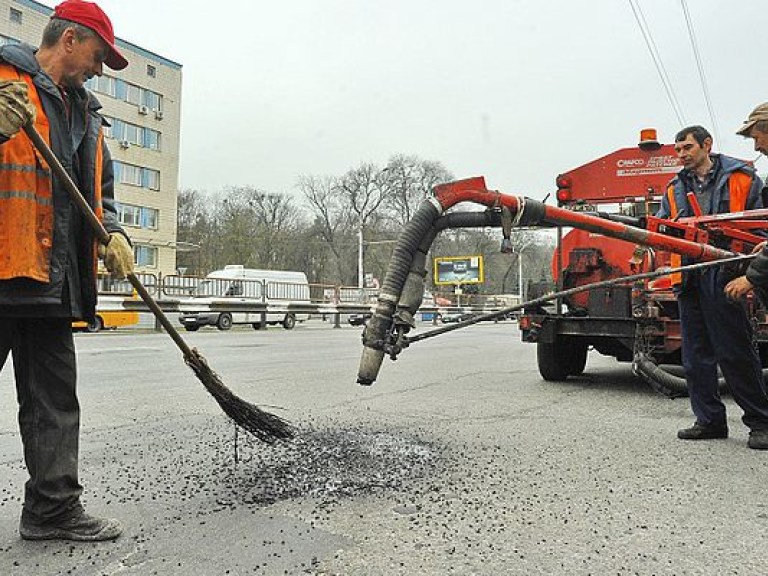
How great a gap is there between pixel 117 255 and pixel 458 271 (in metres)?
47.4

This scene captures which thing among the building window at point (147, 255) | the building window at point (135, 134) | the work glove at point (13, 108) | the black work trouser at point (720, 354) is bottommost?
the black work trouser at point (720, 354)

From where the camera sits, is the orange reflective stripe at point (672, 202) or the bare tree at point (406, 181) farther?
the bare tree at point (406, 181)

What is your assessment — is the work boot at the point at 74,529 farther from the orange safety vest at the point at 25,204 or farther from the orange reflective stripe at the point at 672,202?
the orange reflective stripe at the point at 672,202

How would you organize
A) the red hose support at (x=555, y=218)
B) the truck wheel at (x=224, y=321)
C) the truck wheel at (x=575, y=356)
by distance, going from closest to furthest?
the red hose support at (x=555, y=218) < the truck wheel at (x=575, y=356) < the truck wheel at (x=224, y=321)

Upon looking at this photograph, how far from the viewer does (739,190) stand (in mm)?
4336

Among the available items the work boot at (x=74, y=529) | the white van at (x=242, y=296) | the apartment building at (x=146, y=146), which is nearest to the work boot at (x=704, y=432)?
the work boot at (x=74, y=529)

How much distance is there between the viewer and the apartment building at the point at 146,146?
41.3 meters

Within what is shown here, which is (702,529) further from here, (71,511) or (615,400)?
(615,400)

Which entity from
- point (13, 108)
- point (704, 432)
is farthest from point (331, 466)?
point (704, 432)

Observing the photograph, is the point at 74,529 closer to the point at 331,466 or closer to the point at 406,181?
the point at 331,466

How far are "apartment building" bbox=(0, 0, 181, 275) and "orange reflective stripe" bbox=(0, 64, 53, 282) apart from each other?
130 ft

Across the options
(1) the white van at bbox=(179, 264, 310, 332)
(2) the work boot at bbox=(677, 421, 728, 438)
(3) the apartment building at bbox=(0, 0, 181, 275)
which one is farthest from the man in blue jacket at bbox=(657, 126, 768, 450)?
(3) the apartment building at bbox=(0, 0, 181, 275)

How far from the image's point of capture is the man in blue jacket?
424cm

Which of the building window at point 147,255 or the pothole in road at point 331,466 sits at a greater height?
the building window at point 147,255
